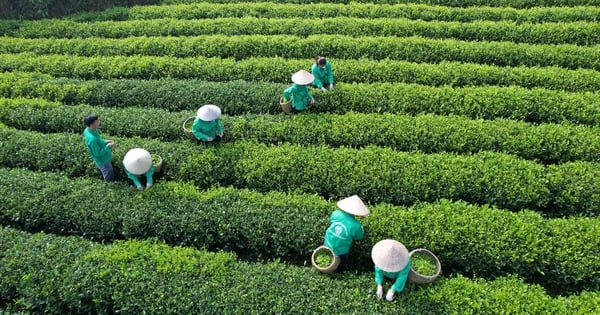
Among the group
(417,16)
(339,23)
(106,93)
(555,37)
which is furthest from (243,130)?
(555,37)

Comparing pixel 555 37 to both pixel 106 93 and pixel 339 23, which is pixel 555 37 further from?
pixel 106 93

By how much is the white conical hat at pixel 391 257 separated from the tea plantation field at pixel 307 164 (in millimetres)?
682

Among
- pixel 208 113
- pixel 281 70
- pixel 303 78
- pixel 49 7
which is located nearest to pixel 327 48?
pixel 281 70

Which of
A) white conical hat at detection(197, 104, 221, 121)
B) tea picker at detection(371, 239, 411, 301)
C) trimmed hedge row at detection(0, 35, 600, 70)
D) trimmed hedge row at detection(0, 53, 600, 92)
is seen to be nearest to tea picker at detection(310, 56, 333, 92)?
trimmed hedge row at detection(0, 53, 600, 92)

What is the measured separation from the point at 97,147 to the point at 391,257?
6.01m

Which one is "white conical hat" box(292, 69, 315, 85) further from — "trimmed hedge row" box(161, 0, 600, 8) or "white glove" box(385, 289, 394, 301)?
"trimmed hedge row" box(161, 0, 600, 8)

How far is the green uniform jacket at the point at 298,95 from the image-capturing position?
1005 centimetres

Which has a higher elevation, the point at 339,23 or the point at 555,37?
the point at 339,23

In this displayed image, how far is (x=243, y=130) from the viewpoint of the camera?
33.4 feet

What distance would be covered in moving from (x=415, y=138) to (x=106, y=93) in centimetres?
841

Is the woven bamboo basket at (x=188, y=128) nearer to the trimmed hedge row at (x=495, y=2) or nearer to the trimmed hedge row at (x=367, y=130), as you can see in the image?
the trimmed hedge row at (x=367, y=130)

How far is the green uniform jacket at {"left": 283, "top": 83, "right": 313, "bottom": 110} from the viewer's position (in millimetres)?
10047

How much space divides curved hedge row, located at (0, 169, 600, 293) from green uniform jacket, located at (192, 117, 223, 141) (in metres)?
1.35

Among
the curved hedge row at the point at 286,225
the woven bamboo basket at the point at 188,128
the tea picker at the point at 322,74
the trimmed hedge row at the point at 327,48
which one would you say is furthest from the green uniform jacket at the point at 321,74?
the curved hedge row at the point at 286,225
